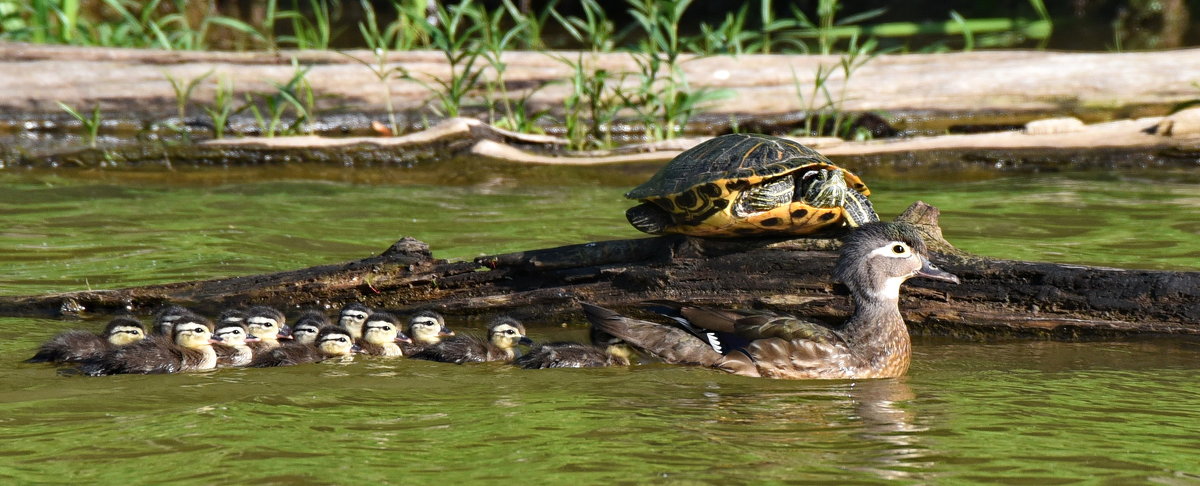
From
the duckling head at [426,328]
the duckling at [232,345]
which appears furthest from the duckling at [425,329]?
the duckling at [232,345]

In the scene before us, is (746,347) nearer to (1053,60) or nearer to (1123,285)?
(1123,285)

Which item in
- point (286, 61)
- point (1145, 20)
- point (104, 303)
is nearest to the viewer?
point (104, 303)

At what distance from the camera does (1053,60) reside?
12.6 meters

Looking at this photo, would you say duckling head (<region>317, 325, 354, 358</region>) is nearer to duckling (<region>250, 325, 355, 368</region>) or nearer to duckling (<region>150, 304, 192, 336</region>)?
duckling (<region>250, 325, 355, 368</region>)

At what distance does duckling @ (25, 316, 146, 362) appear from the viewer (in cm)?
583

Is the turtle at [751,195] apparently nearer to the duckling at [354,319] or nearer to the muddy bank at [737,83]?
the duckling at [354,319]

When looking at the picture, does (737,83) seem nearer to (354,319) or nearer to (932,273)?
(932,273)

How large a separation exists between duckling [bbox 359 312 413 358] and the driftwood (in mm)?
644

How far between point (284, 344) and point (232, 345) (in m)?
0.25

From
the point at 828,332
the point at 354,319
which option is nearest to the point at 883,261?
the point at 828,332

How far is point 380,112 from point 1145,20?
16.6 m

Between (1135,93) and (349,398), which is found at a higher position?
(1135,93)

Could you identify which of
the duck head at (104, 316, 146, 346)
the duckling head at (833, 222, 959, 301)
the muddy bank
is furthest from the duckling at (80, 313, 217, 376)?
the muddy bank

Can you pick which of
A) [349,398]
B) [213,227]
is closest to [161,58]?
[213,227]
